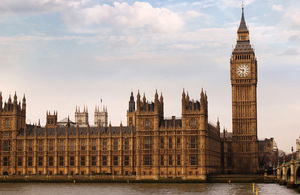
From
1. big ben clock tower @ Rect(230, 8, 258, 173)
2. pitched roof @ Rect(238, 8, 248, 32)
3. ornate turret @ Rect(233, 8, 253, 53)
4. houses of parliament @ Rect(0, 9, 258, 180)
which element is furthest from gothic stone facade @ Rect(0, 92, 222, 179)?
pitched roof @ Rect(238, 8, 248, 32)

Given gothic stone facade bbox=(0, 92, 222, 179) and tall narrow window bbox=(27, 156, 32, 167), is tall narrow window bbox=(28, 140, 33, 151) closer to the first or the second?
gothic stone facade bbox=(0, 92, 222, 179)

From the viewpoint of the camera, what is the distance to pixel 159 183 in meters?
Result: 129

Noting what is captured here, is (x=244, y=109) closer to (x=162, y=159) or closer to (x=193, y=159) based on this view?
(x=193, y=159)

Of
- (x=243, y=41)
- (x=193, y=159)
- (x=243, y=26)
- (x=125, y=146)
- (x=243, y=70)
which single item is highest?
(x=243, y=26)

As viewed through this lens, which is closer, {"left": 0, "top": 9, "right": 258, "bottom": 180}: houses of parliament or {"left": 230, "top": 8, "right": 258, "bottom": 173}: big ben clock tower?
{"left": 0, "top": 9, "right": 258, "bottom": 180}: houses of parliament

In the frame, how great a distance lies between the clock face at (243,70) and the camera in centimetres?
16450

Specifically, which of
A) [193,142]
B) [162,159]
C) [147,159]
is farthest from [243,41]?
[147,159]

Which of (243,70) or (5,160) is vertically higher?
(243,70)

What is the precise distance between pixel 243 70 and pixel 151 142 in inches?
1665

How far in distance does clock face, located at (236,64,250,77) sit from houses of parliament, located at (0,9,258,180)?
19cm

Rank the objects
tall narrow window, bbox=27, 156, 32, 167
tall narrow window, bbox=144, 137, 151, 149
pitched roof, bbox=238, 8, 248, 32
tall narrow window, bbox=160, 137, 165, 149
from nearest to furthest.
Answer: tall narrow window, bbox=160, 137, 165, 149 < tall narrow window, bbox=144, 137, 151, 149 < tall narrow window, bbox=27, 156, 32, 167 < pitched roof, bbox=238, 8, 248, 32

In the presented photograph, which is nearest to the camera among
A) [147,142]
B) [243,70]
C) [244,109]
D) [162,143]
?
[162,143]

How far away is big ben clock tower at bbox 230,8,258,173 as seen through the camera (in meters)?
160

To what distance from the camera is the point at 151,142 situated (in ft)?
448
